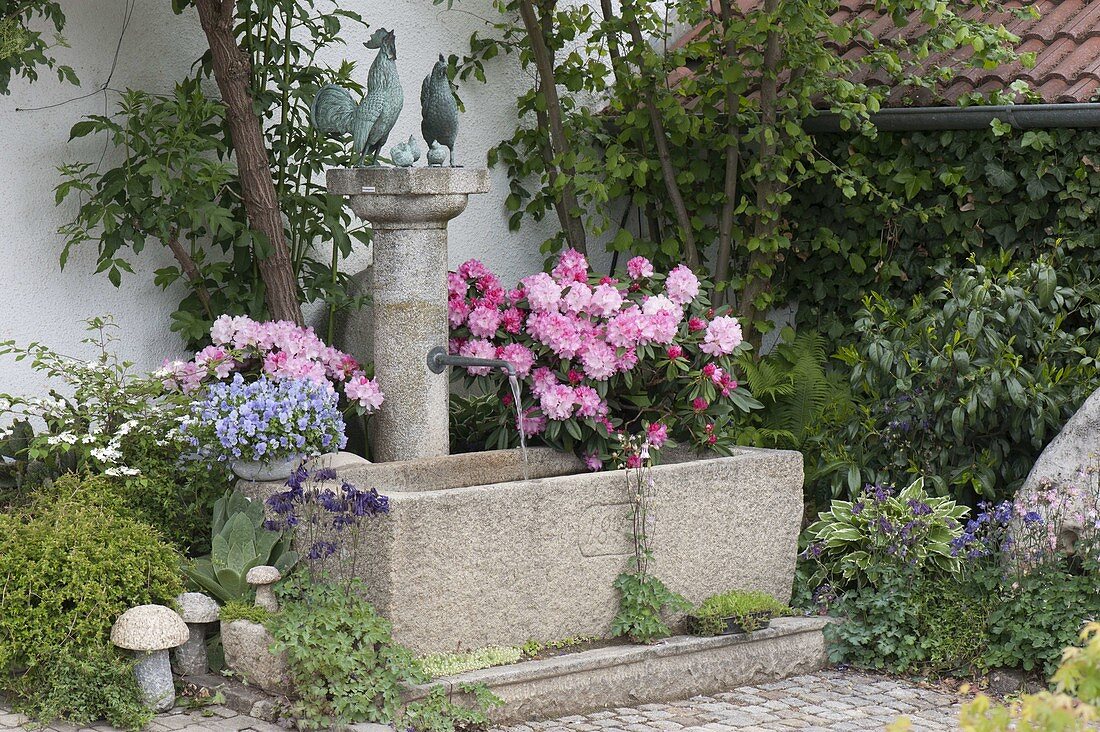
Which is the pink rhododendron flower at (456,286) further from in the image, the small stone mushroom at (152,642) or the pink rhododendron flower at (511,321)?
the small stone mushroom at (152,642)

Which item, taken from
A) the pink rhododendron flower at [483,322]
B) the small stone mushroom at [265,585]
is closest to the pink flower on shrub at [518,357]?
the pink rhododendron flower at [483,322]

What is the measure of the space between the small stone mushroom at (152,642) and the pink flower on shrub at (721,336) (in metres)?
2.50

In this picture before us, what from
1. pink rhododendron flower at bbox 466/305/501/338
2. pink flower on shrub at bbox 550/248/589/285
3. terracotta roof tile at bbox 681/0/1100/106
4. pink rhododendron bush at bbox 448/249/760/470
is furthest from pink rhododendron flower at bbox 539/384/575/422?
terracotta roof tile at bbox 681/0/1100/106

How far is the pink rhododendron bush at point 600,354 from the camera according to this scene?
561 centimetres

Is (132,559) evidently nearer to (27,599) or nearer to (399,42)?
(27,599)

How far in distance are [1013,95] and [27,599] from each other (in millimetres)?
5214

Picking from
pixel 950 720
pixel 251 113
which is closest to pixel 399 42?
pixel 251 113

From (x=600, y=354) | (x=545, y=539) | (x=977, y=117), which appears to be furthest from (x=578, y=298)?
(x=977, y=117)

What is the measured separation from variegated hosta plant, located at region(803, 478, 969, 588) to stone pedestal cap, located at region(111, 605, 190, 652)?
2825 mm

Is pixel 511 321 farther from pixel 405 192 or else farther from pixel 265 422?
pixel 265 422

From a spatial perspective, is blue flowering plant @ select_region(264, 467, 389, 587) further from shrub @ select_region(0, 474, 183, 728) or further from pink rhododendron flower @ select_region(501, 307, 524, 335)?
pink rhododendron flower @ select_region(501, 307, 524, 335)

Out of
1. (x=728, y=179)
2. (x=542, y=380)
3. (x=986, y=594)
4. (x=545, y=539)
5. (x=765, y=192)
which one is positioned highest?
(x=728, y=179)

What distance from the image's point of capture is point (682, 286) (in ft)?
19.2

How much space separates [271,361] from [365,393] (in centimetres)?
49
